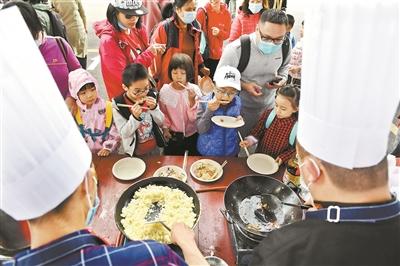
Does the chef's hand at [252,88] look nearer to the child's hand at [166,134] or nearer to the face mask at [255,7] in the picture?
the child's hand at [166,134]

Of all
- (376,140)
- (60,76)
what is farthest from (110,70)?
(376,140)

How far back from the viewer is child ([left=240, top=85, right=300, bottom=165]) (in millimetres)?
2709

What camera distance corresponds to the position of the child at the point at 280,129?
2.71 meters

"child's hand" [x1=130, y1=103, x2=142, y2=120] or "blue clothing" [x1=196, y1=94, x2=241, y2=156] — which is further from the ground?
"child's hand" [x1=130, y1=103, x2=142, y2=120]

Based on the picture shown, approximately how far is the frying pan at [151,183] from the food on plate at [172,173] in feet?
0.63

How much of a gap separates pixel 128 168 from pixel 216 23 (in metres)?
2.82

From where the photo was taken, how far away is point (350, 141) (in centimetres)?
134

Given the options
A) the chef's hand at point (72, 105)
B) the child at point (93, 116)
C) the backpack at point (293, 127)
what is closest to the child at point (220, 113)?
the backpack at point (293, 127)

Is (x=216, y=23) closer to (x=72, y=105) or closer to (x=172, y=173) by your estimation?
(x=72, y=105)

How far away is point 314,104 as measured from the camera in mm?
1420

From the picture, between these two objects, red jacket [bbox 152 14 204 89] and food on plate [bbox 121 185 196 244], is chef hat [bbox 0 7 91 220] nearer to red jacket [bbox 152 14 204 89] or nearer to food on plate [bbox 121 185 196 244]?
food on plate [bbox 121 185 196 244]

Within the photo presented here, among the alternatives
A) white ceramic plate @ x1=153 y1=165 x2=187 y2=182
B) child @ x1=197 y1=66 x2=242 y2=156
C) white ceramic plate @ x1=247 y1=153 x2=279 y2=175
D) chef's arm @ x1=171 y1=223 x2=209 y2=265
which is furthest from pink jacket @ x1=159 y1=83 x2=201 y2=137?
chef's arm @ x1=171 y1=223 x2=209 y2=265

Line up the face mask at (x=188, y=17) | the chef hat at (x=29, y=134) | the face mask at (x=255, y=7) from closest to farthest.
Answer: the chef hat at (x=29, y=134)
the face mask at (x=188, y=17)
the face mask at (x=255, y=7)

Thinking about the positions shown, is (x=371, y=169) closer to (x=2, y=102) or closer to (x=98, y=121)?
(x=2, y=102)
